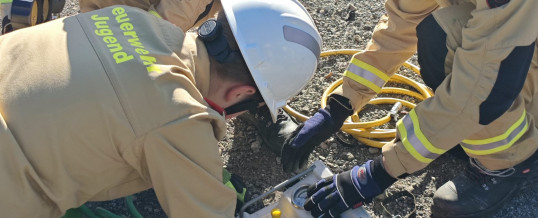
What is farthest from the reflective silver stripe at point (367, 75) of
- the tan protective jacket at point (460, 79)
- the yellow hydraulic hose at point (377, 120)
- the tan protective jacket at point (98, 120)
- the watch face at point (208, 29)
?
the tan protective jacket at point (98, 120)

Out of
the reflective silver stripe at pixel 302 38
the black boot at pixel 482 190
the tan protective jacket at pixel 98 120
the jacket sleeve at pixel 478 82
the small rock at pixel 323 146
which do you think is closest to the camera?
the tan protective jacket at pixel 98 120

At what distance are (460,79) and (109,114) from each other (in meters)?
1.43

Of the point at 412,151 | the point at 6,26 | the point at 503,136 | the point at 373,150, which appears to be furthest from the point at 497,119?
the point at 6,26

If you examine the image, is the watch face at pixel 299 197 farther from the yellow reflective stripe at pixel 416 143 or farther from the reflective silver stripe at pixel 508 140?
the reflective silver stripe at pixel 508 140

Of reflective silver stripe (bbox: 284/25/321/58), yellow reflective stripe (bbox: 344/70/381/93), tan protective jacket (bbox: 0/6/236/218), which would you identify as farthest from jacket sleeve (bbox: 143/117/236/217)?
yellow reflective stripe (bbox: 344/70/381/93)

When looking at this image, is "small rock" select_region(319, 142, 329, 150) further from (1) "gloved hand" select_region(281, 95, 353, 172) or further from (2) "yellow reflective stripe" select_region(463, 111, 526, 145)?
(2) "yellow reflective stripe" select_region(463, 111, 526, 145)

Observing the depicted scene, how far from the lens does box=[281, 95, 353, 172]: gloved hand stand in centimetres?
307

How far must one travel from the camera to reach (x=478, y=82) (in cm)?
228

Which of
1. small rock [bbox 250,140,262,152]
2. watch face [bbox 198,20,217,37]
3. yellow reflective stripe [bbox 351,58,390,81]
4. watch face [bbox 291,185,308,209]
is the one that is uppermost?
watch face [bbox 198,20,217,37]

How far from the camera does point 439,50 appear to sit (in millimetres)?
2605

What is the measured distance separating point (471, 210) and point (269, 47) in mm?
1394

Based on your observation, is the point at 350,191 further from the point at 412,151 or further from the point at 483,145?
the point at 483,145

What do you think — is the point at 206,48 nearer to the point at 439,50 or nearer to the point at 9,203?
the point at 9,203

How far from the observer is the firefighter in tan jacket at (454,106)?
7.38 feet
